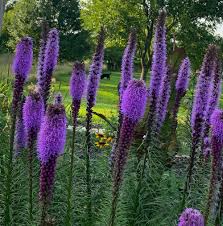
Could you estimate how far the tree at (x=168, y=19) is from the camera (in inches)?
1406

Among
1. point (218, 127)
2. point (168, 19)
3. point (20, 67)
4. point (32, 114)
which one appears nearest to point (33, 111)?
point (32, 114)

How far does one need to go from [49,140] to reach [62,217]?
5.81 ft

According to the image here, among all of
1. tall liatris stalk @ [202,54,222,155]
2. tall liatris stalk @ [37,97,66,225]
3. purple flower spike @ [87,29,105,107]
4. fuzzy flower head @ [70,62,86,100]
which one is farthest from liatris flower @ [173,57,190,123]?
tall liatris stalk @ [37,97,66,225]

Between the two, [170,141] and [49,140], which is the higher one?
[49,140]

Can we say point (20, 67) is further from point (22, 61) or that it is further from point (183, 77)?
point (183, 77)

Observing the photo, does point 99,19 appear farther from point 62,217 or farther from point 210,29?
point 62,217

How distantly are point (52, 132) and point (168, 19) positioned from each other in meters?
34.8

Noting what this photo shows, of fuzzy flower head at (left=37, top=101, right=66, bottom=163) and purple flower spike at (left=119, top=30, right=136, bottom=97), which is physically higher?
purple flower spike at (left=119, top=30, right=136, bottom=97)

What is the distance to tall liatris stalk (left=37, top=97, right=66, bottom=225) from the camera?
10.7 feet

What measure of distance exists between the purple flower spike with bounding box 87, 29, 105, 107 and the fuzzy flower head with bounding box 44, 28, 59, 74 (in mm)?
354

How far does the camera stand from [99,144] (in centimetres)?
908

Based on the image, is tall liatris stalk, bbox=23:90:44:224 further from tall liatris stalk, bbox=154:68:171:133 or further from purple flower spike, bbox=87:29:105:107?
tall liatris stalk, bbox=154:68:171:133

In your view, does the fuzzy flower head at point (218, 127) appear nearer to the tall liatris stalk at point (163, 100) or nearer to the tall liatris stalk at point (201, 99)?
the tall liatris stalk at point (201, 99)

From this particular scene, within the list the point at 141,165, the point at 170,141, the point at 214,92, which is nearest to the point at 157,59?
the point at 214,92
